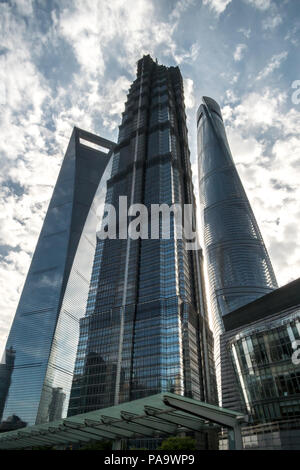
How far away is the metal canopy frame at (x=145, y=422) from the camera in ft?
69.4

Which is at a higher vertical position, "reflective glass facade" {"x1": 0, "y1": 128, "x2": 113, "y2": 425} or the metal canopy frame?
"reflective glass facade" {"x1": 0, "y1": 128, "x2": 113, "y2": 425}

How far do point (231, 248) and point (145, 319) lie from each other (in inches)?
3083

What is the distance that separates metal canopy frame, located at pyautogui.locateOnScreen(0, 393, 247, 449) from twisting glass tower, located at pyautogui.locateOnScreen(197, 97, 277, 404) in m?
140

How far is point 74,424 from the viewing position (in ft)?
94.0

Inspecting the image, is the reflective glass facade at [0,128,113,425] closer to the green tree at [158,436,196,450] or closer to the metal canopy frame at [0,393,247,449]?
the metal canopy frame at [0,393,247,449]

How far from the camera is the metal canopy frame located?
69.4 feet

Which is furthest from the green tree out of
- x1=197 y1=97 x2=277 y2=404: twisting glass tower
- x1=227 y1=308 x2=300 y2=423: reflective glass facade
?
x1=197 y1=97 x2=277 y2=404: twisting glass tower

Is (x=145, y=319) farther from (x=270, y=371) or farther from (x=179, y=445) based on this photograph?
(x=179, y=445)

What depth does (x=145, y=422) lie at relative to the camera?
2620cm

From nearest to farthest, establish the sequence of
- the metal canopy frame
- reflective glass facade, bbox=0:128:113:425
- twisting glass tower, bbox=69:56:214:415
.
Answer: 1. the metal canopy frame
2. twisting glass tower, bbox=69:56:214:415
3. reflective glass facade, bbox=0:128:113:425

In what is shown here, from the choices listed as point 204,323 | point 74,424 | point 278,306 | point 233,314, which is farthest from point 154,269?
point 74,424

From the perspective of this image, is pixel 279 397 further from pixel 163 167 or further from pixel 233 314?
pixel 163 167

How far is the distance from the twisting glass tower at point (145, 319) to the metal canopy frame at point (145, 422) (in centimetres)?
7076
